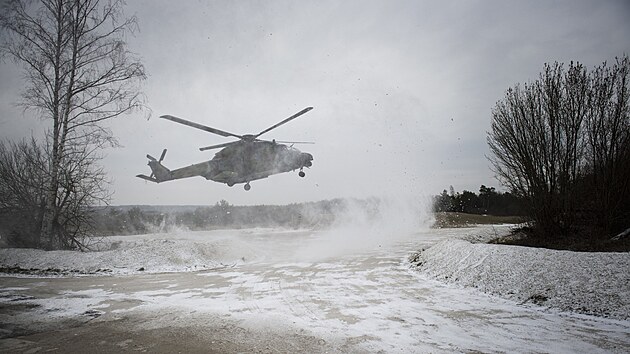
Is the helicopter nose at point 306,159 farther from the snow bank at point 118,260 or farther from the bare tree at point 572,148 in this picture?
the bare tree at point 572,148

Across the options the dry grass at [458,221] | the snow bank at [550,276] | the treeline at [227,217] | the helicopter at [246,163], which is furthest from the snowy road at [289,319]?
the dry grass at [458,221]

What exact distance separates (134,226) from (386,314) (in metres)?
32.8

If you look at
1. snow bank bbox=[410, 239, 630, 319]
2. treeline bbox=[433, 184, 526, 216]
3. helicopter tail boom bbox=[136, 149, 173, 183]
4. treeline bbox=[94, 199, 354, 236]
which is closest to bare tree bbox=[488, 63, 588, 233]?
snow bank bbox=[410, 239, 630, 319]

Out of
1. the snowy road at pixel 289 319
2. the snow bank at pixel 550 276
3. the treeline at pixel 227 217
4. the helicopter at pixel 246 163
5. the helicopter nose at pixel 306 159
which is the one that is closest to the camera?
the snowy road at pixel 289 319

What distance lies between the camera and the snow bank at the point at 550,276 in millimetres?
6367

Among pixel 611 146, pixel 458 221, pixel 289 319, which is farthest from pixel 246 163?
pixel 458 221

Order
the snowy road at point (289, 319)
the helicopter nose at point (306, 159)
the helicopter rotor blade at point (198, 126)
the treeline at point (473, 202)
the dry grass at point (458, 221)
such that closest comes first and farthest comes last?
the snowy road at point (289, 319) < the helicopter rotor blade at point (198, 126) < the helicopter nose at point (306, 159) < the dry grass at point (458, 221) < the treeline at point (473, 202)

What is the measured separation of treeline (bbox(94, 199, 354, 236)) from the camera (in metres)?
32.8

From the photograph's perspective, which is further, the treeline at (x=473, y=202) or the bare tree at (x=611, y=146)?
the treeline at (x=473, y=202)

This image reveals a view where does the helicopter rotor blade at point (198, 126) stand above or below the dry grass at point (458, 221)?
above

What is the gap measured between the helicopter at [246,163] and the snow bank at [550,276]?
7320 millimetres

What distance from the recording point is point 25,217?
14.5m

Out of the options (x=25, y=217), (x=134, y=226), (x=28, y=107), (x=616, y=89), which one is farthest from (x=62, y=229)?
(x=616, y=89)

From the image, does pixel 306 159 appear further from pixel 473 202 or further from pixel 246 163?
pixel 473 202
